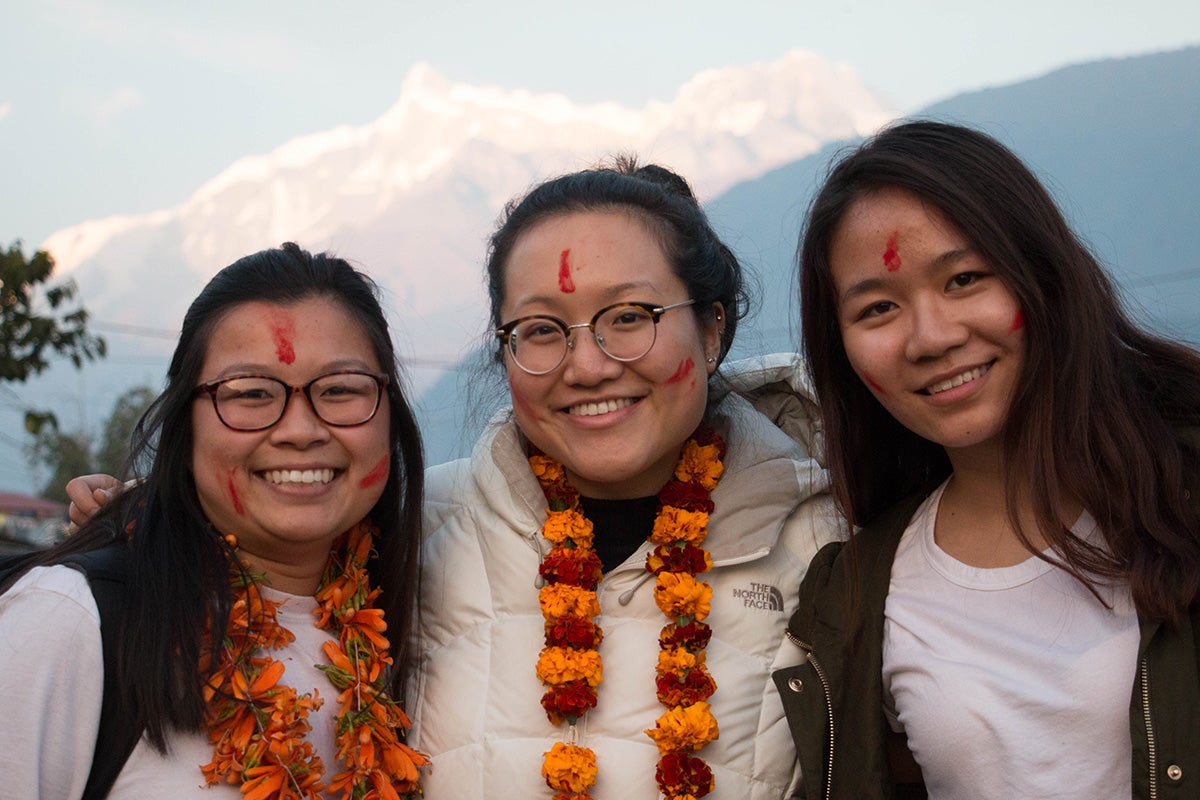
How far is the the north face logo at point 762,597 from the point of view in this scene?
8.50ft

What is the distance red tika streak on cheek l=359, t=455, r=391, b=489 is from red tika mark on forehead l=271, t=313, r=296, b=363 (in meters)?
0.31

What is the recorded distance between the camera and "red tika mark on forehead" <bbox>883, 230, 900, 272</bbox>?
7.31 ft

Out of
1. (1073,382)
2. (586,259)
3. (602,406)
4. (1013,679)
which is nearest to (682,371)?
(602,406)

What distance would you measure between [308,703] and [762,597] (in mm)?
1090

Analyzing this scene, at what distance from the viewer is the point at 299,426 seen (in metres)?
2.31

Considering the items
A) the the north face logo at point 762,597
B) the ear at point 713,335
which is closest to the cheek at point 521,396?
the ear at point 713,335

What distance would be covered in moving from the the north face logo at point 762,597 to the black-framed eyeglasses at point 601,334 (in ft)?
2.10

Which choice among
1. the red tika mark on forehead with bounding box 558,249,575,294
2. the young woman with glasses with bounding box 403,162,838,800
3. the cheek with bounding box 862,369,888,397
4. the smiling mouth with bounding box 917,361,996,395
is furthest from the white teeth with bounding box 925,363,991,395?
the red tika mark on forehead with bounding box 558,249,575,294

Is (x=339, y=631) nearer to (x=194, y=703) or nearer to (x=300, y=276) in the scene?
(x=194, y=703)

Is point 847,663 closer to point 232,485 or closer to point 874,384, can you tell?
point 874,384

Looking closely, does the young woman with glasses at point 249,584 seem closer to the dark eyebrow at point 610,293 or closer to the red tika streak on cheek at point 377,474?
the red tika streak on cheek at point 377,474

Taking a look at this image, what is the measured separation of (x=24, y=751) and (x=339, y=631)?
0.73 m

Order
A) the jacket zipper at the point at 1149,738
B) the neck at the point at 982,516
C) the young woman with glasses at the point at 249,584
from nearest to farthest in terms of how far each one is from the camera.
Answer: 1. the jacket zipper at the point at 1149,738
2. the young woman with glasses at the point at 249,584
3. the neck at the point at 982,516

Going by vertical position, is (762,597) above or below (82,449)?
above
